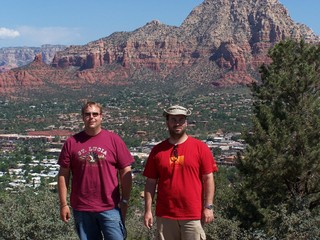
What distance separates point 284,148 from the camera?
1204cm

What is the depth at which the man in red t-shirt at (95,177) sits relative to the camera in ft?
17.6

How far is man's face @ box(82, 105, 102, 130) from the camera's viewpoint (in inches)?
212

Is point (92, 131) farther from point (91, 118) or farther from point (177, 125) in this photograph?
point (177, 125)

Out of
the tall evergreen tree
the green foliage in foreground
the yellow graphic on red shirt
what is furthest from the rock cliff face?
the yellow graphic on red shirt

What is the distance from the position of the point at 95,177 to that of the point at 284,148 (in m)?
7.55

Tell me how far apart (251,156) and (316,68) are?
3.25 meters

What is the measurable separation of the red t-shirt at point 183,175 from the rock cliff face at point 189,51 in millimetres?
119530

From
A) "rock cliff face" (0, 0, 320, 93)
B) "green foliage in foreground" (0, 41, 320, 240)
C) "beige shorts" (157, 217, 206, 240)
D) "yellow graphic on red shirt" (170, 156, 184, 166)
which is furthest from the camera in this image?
"rock cliff face" (0, 0, 320, 93)

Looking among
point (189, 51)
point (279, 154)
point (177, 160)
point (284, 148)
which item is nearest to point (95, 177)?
point (177, 160)

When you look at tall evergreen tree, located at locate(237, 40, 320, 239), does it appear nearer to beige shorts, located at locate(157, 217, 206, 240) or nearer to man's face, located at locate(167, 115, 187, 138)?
beige shorts, located at locate(157, 217, 206, 240)

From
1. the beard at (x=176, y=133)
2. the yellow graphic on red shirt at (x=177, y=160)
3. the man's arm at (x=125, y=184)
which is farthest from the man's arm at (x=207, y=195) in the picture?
the man's arm at (x=125, y=184)

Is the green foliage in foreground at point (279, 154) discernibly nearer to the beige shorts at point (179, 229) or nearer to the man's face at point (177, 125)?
the beige shorts at point (179, 229)

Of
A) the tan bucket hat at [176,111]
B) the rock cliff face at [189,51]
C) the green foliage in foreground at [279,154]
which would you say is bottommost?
the green foliage in foreground at [279,154]

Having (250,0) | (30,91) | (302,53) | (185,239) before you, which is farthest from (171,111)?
(250,0)
